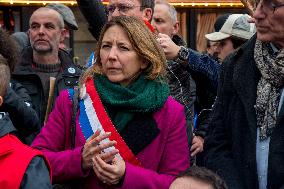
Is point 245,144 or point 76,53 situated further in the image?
point 76,53

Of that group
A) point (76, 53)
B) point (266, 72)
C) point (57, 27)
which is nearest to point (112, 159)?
point (266, 72)

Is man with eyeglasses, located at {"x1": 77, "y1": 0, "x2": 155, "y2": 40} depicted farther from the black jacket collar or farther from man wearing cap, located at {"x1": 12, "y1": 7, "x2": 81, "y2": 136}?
the black jacket collar

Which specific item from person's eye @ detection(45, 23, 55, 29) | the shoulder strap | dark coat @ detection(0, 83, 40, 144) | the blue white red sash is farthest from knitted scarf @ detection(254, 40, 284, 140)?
person's eye @ detection(45, 23, 55, 29)

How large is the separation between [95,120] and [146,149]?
11.5 inches

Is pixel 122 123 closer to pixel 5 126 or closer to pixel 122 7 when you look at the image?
pixel 5 126

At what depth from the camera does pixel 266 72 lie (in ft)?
9.66

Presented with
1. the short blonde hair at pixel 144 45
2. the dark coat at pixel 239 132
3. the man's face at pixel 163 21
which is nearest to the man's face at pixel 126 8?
the man's face at pixel 163 21

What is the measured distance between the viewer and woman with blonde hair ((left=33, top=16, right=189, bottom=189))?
298 cm

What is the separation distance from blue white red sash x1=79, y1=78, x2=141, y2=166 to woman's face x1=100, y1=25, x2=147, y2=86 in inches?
5.1

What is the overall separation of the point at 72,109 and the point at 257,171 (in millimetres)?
973

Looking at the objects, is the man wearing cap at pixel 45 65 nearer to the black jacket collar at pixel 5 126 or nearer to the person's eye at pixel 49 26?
the person's eye at pixel 49 26

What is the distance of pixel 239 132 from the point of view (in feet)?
10.0

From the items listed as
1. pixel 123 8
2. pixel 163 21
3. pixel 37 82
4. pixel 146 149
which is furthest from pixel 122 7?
pixel 146 149

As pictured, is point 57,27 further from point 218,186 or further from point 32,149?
point 218,186
